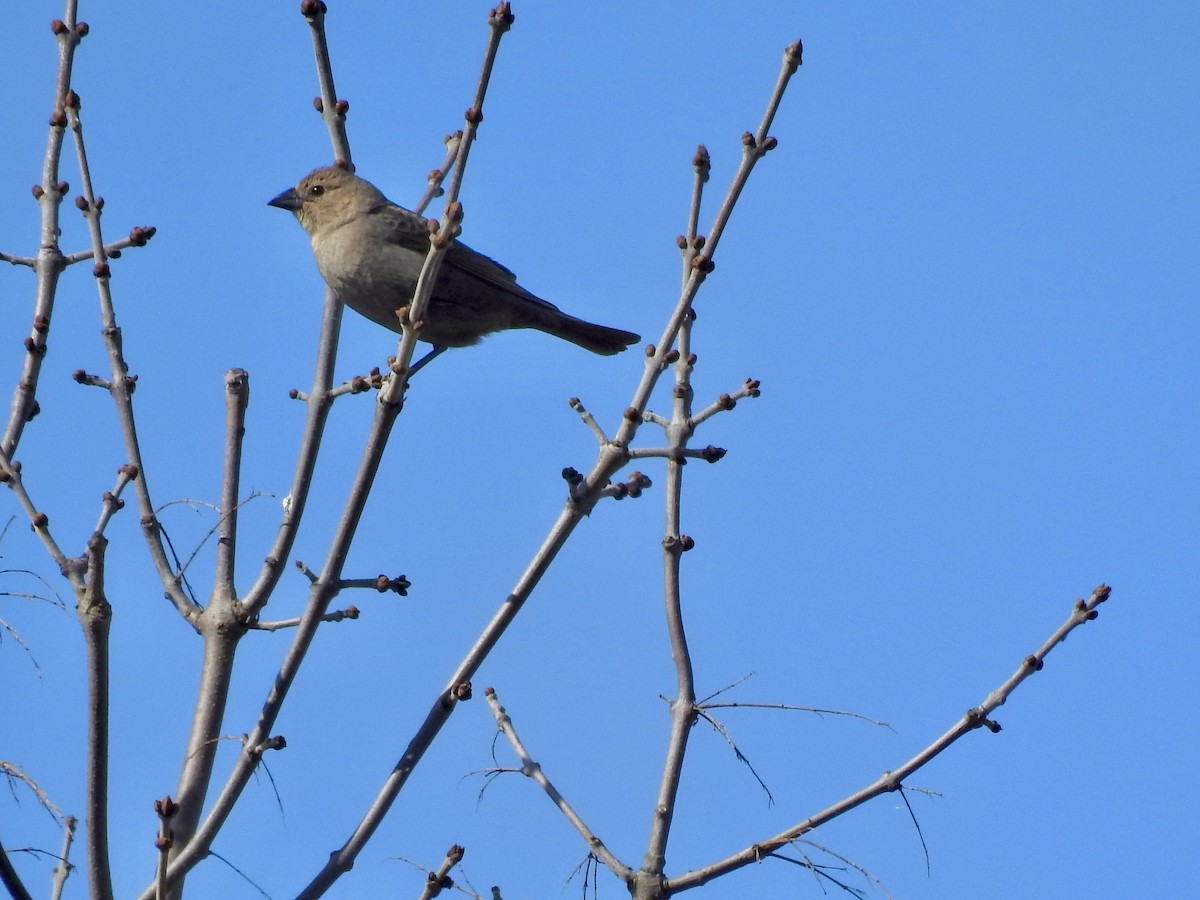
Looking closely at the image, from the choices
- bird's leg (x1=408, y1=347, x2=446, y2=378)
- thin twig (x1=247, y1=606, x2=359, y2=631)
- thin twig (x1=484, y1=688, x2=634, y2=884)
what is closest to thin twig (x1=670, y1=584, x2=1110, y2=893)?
thin twig (x1=484, y1=688, x2=634, y2=884)

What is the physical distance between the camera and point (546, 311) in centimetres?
738

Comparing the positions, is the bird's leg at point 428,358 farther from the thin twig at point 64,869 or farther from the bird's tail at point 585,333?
the thin twig at point 64,869

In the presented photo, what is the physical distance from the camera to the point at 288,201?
25.4 feet

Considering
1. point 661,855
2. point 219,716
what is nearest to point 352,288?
point 219,716

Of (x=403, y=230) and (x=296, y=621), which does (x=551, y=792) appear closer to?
(x=296, y=621)

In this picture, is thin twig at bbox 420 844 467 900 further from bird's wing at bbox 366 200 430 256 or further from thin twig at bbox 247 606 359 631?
bird's wing at bbox 366 200 430 256

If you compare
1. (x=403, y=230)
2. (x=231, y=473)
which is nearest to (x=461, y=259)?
(x=403, y=230)

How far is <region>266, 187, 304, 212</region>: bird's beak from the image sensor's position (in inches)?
304

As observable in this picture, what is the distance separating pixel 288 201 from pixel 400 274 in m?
1.46

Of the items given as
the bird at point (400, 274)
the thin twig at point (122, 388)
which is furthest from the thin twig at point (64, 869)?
the bird at point (400, 274)

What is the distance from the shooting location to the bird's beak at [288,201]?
25.3 ft

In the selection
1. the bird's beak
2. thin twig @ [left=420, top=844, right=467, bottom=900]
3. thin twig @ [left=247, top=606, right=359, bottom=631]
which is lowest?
thin twig @ [left=420, top=844, right=467, bottom=900]

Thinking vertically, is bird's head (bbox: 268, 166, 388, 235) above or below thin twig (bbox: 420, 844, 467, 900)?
above

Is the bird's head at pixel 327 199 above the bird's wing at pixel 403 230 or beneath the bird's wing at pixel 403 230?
above
